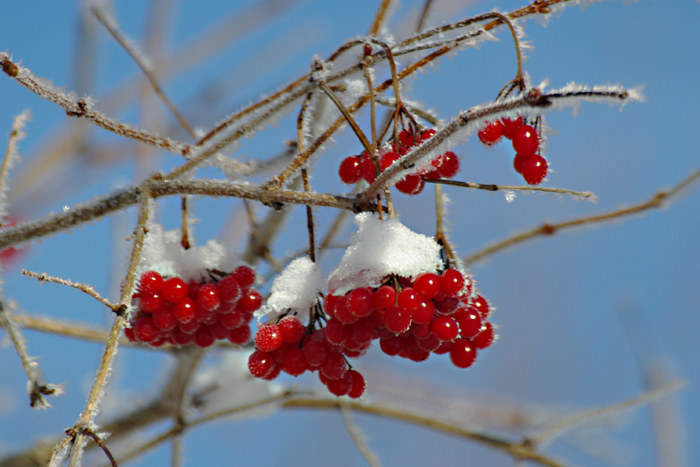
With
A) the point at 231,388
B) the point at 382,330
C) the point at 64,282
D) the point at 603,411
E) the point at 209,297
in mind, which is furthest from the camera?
the point at 231,388

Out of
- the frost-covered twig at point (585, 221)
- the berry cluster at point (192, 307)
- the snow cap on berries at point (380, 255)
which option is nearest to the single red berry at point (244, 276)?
the berry cluster at point (192, 307)

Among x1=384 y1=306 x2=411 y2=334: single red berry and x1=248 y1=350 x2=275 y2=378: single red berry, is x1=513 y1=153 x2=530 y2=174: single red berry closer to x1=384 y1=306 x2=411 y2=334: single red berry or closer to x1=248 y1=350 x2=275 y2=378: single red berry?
x1=384 y1=306 x2=411 y2=334: single red berry

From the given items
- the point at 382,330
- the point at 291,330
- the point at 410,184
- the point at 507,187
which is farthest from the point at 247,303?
the point at 507,187

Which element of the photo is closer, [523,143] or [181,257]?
[523,143]

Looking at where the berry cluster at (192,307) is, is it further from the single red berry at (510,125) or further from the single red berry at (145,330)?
the single red berry at (510,125)

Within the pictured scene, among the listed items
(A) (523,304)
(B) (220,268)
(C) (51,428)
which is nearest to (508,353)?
(A) (523,304)

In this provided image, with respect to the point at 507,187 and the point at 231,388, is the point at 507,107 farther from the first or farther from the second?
the point at 231,388

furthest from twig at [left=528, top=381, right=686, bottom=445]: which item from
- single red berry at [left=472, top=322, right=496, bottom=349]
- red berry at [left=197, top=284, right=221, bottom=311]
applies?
red berry at [left=197, top=284, right=221, bottom=311]
